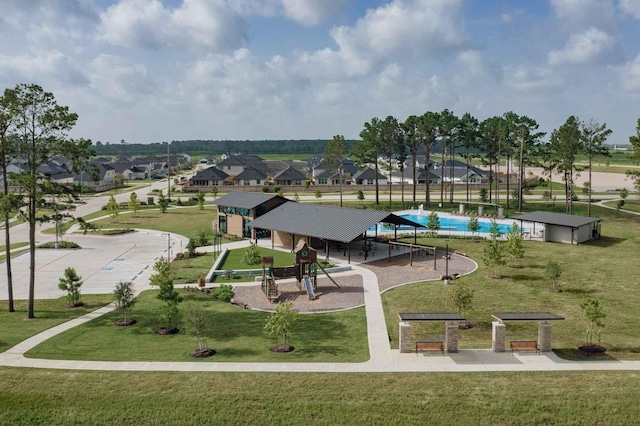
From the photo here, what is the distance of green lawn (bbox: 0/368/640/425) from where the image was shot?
56.7ft

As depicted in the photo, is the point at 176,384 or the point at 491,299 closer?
the point at 176,384

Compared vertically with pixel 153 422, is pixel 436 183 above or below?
above

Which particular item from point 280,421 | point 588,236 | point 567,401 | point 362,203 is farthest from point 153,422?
point 362,203

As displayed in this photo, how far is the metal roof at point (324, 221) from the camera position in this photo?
4144cm

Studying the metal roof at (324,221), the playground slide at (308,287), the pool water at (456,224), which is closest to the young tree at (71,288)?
the playground slide at (308,287)

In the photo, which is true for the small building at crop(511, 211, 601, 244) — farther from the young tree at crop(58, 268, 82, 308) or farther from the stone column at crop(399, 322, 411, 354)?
the young tree at crop(58, 268, 82, 308)

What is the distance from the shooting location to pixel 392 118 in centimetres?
7406

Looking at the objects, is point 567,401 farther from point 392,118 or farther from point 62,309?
point 392,118

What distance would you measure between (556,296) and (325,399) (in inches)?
756

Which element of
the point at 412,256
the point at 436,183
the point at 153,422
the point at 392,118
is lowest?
the point at 153,422

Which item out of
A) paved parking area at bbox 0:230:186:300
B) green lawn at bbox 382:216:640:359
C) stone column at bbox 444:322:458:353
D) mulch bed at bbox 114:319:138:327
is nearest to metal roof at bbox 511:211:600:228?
green lawn at bbox 382:216:640:359

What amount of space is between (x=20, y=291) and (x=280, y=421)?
26.4 m

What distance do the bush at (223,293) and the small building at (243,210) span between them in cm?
1986

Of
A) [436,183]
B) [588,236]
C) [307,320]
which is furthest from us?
[436,183]
